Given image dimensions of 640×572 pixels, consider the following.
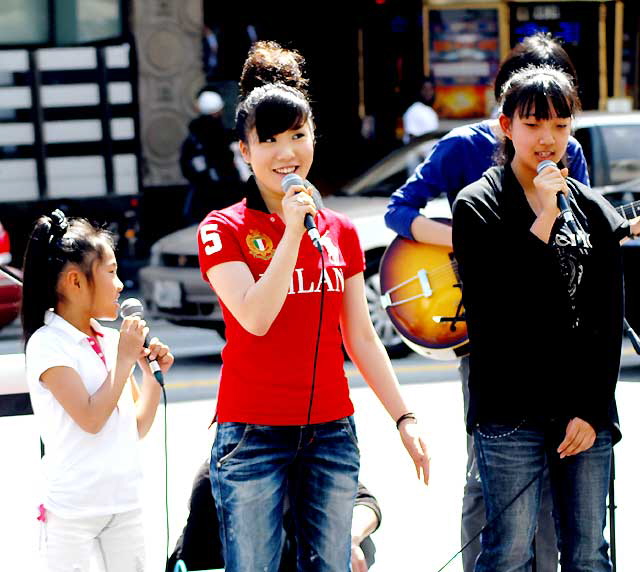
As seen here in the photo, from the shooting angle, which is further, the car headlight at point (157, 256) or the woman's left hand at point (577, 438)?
the car headlight at point (157, 256)

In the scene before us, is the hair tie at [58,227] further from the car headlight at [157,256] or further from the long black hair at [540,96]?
the car headlight at [157,256]

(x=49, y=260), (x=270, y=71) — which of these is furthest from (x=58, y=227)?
(x=270, y=71)

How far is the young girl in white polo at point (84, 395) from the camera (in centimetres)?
356

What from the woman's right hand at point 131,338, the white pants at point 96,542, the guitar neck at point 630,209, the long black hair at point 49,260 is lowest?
the white pants at point 96,542

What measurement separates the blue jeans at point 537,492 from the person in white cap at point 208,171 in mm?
9517

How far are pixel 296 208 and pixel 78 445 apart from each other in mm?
919

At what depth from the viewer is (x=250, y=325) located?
10.8ft

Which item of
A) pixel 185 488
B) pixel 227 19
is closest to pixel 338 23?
pixel 227 19

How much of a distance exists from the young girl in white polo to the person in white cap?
9255mm

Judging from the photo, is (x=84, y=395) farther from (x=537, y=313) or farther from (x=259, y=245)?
(x=537, y=313)

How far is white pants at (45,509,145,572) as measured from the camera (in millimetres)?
3578

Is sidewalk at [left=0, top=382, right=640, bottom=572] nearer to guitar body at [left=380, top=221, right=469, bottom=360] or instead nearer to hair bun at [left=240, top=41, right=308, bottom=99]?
guitar body at [left=380, top=221, right=469, bottom=360]

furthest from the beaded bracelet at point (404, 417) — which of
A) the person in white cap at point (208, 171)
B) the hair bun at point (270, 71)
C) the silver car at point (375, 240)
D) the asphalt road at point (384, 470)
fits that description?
the person in white cap at point (208, 171)

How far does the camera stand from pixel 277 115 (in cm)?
341
